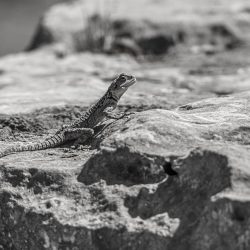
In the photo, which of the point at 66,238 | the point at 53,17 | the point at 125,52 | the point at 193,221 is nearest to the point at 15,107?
the point at 66,238

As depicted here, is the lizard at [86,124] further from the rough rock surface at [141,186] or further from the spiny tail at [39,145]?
the rough rock surface at [141,186]

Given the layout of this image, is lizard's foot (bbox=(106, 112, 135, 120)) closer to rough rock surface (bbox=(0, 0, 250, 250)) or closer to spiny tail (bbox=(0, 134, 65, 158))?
rough rock surface (bbox=(0, 0, 250, 250))

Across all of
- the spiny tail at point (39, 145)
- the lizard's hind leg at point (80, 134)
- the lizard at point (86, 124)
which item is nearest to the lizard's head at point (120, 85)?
the lizard at point (86, 124)

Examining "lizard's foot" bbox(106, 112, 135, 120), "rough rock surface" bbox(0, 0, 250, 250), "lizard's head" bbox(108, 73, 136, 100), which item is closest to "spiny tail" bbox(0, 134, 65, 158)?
"rough rock surface" bbox(0, 0, 250, 250)

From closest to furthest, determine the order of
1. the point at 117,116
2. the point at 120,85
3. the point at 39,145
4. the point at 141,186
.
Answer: the point at 141,186
the point at 39,145
the point at 117,116
the point at 120,85

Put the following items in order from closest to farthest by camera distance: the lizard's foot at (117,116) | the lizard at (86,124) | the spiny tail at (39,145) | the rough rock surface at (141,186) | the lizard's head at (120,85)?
the rough rock surface at (141,186)
the spiny tail at (39,145)
the lizard at (86,124)
the lizard's foot at (117,116)
the lizard's head at (120,85)

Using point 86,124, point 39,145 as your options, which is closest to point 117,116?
point 86,124

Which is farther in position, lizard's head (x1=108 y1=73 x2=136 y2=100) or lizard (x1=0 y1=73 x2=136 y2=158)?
lizard's head (x1=108 y1=73 x2=136 y2=100)

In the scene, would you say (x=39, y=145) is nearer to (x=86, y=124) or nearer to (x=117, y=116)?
(x=86, y=124)
